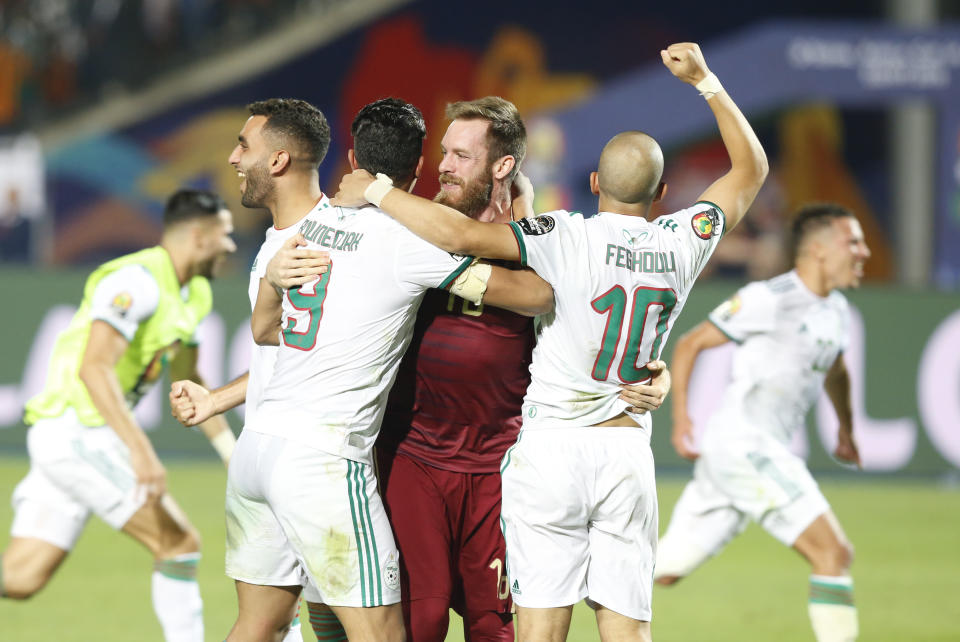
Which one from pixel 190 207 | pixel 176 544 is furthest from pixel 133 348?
pixel 176 544

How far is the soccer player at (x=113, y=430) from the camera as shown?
5.73m

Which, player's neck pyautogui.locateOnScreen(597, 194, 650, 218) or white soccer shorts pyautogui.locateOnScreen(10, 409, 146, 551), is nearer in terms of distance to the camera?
player's neck pyautogui.locateOnScreen(597, 194, 650, 218)

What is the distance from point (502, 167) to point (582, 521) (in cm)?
129

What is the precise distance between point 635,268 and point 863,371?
26.2ft

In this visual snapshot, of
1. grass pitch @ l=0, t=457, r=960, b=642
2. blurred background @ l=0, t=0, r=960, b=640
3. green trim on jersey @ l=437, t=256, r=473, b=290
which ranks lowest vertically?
grass pitch @ l=0, t=457, r=960, b=642

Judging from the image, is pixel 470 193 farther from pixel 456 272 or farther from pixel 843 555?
pixel 843 555

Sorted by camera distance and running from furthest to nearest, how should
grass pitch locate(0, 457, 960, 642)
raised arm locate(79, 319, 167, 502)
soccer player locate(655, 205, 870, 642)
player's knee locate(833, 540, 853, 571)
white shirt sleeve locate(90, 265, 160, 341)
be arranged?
grass pitch locate(0, 457, 960, 642) → soccer player locate(655, 205, 870, 642) → player's knee locate(833, 540, 853, 571) → white shirt sleeve locate(90, 265, 160, 341) → raised arm locate(79, 319, 167, 502)

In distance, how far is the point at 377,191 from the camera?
4.30m

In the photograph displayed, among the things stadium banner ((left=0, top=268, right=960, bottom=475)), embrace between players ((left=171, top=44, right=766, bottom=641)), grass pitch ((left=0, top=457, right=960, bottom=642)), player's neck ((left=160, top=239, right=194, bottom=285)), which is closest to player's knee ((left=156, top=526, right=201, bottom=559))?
grass pitch ((left=0, top=457, right=960, bottom=642))

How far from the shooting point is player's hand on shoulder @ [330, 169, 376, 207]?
14.5 feet

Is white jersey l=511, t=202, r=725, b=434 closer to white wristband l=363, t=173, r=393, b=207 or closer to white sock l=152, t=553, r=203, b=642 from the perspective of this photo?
white wristband l=363, t=173, r=393, b=207

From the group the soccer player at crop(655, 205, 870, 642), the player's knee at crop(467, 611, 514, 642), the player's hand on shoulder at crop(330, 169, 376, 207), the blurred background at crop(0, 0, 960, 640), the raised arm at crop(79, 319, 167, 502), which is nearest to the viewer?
the player's hand on shoulder at crop(330, 169, 376, 207)

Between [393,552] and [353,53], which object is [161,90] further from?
[393,552]

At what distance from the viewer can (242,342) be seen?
12.1 meters
